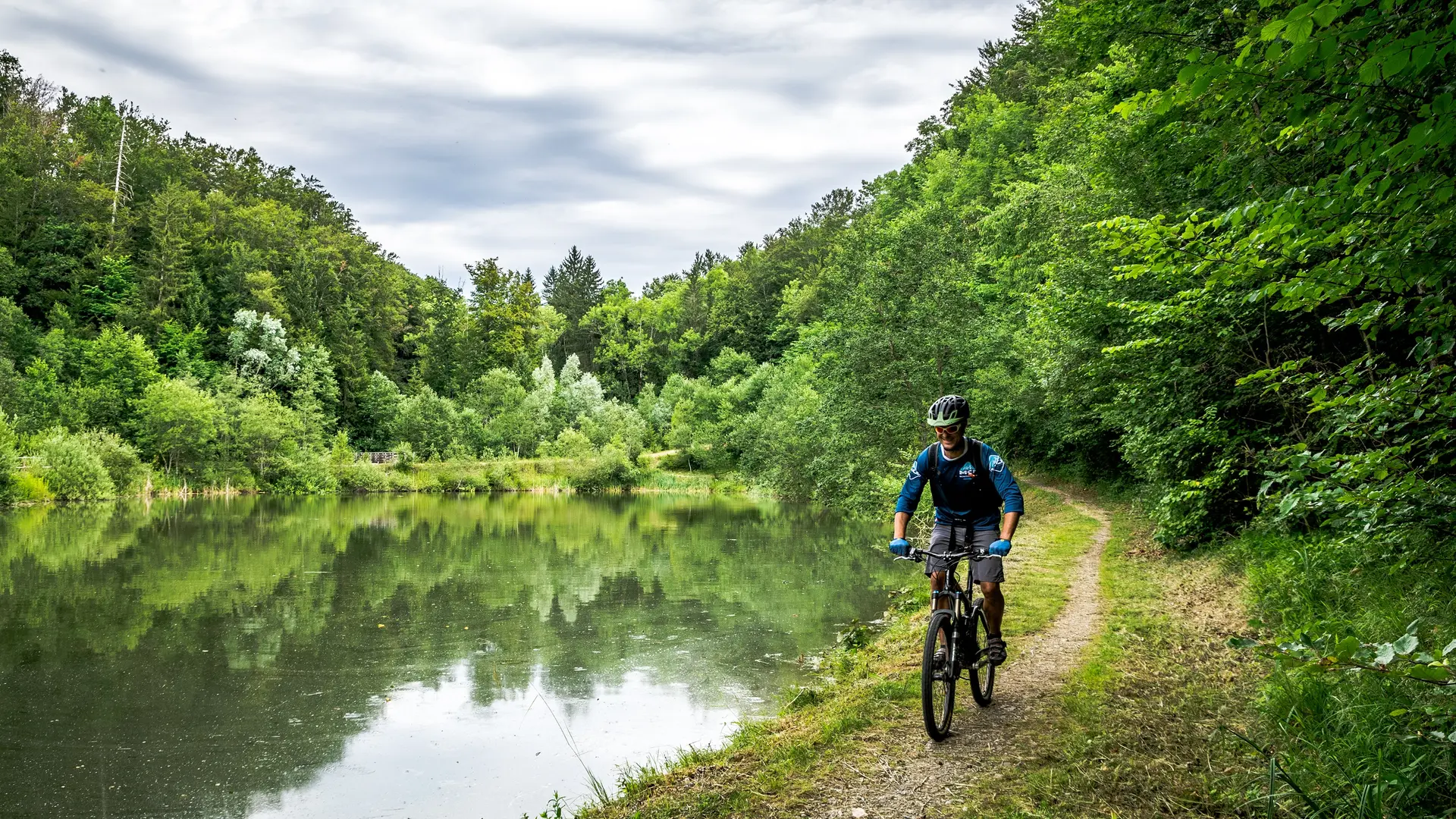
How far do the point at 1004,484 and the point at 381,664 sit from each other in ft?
29.7

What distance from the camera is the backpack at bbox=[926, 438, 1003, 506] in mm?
4863

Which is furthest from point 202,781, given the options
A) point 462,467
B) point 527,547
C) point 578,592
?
point 462,467

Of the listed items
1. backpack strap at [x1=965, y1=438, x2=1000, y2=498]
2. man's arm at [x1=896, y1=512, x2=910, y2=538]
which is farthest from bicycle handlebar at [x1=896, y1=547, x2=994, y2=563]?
backpack strap at [x1=965, y1=438, x2=1000, y2=498]

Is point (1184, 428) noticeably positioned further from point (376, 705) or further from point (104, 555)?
point (104, 555)

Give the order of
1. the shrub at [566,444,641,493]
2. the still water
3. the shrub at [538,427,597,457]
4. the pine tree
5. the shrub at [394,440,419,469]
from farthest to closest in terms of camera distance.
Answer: the pine tree < the shrub at [538,427,597,457] < the shrub at [566,444,641,493] < the shrub at [394,440,419,469] < the still water

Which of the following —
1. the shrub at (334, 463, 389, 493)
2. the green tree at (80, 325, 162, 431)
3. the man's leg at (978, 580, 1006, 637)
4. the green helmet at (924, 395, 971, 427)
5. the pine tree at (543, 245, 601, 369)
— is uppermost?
the pine tree at (543, 245, 601, 369)

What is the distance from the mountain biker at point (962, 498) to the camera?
4.80 m

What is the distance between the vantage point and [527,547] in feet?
77.0

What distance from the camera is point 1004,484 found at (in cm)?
483

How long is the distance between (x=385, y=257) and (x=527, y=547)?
67178mm

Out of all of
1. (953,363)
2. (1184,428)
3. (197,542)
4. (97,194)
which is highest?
(97,194)

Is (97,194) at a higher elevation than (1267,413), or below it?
higher

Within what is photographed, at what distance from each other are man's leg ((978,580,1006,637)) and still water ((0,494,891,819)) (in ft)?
10.4

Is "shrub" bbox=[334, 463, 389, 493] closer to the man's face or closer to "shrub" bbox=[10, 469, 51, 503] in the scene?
"shrub" bbox=[10, 469, 51, 503]
